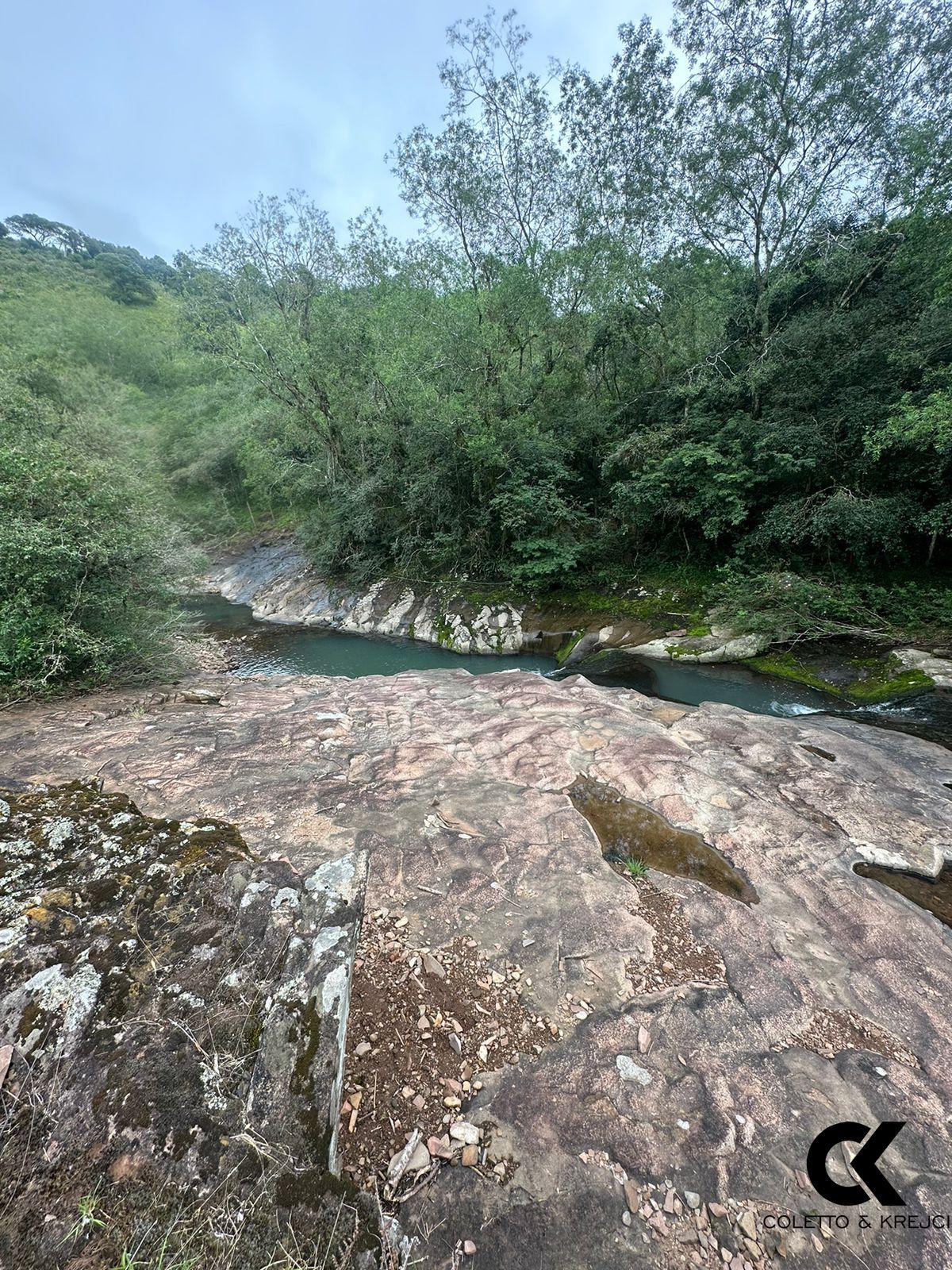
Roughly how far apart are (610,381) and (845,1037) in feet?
49.4

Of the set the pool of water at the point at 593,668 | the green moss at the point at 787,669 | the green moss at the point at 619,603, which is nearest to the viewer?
the pool of water at the point at 593,668

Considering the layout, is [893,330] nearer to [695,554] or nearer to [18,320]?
[695,554]

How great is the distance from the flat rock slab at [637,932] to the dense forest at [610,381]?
3465 mm

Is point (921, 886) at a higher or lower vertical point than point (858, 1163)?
lower

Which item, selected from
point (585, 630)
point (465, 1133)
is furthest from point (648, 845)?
point (585, 630)

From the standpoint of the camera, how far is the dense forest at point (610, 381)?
23.4 ft

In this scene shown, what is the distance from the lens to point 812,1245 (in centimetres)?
154

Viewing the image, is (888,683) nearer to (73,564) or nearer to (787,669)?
(787,669)

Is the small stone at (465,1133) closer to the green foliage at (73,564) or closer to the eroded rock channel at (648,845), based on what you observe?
the eroded rock channel at (648,845)

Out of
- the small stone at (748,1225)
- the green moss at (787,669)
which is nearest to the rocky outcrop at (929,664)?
the green moss at (787,669)

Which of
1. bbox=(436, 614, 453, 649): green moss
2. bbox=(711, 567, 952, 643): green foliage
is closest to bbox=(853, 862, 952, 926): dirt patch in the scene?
bbox=(711, 567, 952, 643): green foliage

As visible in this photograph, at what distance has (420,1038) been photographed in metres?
2.04

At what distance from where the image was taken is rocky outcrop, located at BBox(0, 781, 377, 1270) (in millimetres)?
1318

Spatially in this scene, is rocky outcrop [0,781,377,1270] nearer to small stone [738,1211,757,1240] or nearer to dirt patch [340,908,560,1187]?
dirt patch [340,908,560,1187]
